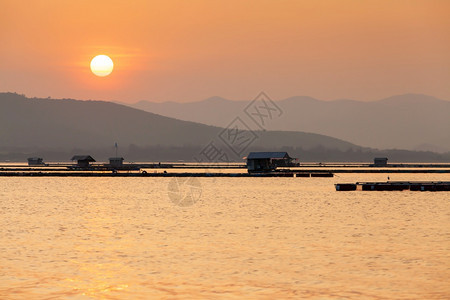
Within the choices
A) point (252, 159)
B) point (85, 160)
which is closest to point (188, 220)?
point (252, 159)

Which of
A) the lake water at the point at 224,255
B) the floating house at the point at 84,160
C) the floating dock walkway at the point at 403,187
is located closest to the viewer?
the lake water at the point at 224,255

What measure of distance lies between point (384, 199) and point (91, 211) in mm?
35802

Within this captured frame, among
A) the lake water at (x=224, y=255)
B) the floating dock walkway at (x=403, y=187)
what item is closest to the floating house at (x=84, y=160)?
the floating dock walkway at (x=403, y=187)

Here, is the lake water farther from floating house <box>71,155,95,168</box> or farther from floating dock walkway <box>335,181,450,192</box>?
floating house <box>71,155,95,168</box>

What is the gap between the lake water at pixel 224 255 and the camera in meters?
26.0

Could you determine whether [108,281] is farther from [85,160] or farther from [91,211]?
[85,160]

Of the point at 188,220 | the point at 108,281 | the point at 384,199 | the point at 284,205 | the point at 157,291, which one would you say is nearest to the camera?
the point at 157,291

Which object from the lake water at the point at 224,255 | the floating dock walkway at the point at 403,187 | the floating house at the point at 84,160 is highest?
the floating house at the point at 84,160

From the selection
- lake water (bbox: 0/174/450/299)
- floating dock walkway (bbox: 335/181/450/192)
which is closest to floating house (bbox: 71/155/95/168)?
floating dock walkway (bbox: 335/181/450/192)

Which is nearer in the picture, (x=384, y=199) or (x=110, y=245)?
(x=110, y=245)

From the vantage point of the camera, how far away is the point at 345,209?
6688 cm

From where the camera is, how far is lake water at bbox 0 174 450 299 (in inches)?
1023

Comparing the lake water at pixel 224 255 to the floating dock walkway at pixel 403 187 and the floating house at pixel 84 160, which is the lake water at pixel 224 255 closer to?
the floating dock walkway at pixel 403 187

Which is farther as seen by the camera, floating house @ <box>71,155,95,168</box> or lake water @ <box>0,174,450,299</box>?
floating house @ <box>71,155,95,168</box>
